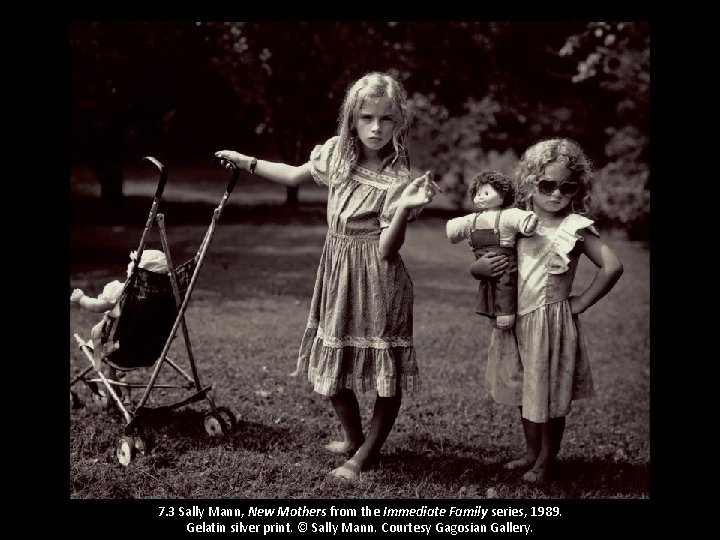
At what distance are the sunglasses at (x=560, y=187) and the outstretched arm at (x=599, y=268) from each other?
0.65 ft

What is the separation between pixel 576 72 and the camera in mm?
12875

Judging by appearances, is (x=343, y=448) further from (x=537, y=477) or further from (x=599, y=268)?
Result: (x=599, y=268)

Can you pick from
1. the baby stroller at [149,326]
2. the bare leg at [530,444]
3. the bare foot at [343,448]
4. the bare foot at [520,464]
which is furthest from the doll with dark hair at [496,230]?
the baby stroller at [149,326]

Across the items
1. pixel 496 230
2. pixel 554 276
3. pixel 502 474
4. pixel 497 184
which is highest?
pixel 497 184

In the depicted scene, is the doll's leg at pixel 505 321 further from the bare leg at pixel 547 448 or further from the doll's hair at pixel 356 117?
the doll's hair at pixel 356 117

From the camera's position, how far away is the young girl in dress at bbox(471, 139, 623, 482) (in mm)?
3934

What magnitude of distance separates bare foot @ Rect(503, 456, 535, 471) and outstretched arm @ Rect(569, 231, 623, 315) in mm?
867

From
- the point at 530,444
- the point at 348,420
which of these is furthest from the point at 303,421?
the point at 530,444

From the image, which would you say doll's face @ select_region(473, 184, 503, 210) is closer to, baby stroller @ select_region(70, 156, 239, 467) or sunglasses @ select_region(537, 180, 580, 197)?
sunglasses @ select_region(537, 180, 580, 197)

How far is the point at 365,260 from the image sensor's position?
13.1 feet

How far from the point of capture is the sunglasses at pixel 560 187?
155 inches

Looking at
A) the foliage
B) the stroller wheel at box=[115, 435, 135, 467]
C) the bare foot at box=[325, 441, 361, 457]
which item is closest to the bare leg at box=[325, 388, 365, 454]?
the bare foot at box=[325, 441, 361, 457]

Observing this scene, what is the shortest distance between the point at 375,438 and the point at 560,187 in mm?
1527

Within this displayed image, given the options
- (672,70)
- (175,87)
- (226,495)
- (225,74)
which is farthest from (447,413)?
(225,74)
